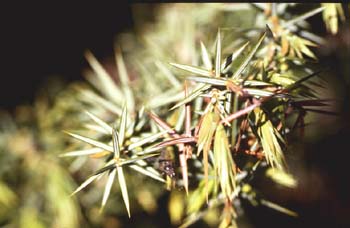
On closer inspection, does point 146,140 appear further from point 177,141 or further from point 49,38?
point 49,38

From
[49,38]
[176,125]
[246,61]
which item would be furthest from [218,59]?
[49,38]

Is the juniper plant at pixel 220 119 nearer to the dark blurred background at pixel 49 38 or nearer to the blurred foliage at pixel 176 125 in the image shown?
the blurred foliage at pixel 176 125

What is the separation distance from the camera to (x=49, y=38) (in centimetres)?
142

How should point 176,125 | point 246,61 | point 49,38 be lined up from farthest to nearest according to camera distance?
1. point 49,38
2. point 176,125
3. point 246,61

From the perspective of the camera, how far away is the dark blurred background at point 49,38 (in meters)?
1.32

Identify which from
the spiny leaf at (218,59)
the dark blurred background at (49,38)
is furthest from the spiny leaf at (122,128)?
the dark blurred background at (49,38)

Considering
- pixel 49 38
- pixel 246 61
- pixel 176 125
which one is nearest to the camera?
pixel 246 61

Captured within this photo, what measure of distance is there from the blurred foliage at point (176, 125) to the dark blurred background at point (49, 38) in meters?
0.13

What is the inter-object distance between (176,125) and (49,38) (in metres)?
0.94

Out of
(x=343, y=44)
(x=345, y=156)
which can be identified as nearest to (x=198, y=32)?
(x=343, y=44)

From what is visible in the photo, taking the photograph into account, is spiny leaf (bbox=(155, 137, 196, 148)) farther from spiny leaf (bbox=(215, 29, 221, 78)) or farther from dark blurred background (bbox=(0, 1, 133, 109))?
dark blurred background (bbox=(0, 1, 133, 109))

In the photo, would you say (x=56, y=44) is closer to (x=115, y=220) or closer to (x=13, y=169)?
(x=13, y=169)

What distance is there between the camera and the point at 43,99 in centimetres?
116

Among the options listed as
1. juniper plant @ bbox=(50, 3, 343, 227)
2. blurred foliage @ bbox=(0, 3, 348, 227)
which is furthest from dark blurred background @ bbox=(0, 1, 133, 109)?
juniper plant @ bbox=(50, 3, 343, 227)
